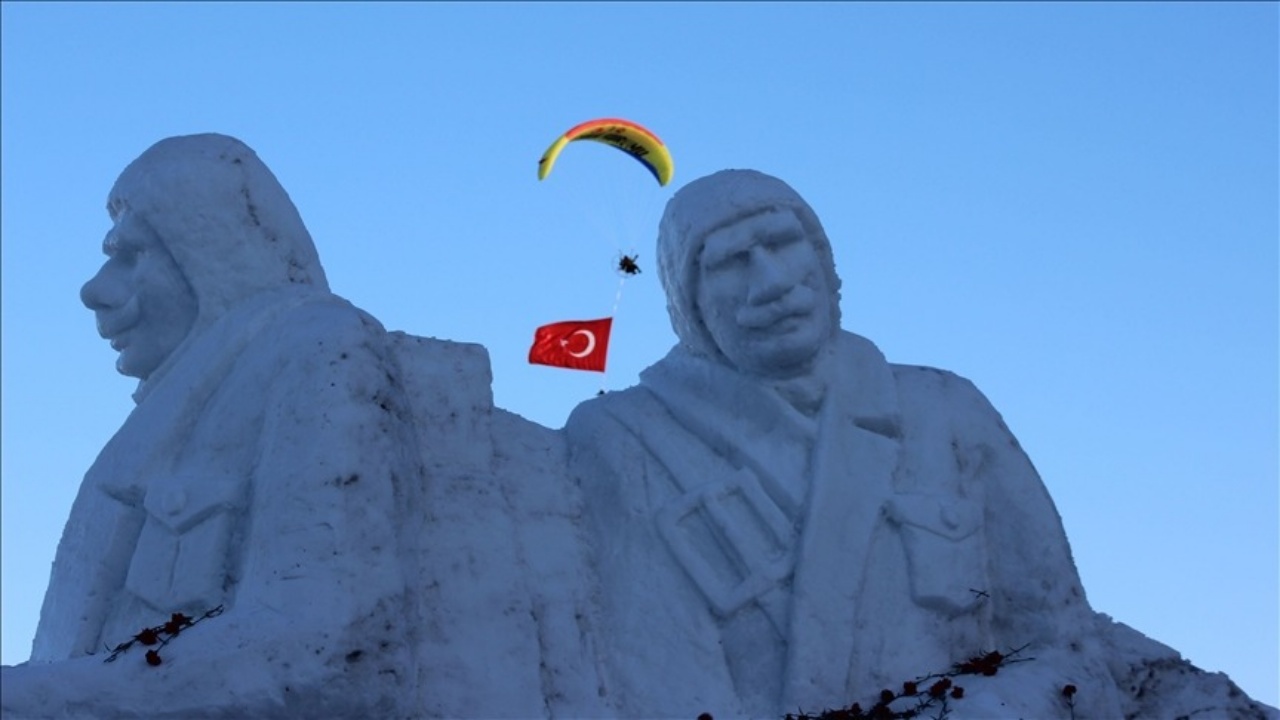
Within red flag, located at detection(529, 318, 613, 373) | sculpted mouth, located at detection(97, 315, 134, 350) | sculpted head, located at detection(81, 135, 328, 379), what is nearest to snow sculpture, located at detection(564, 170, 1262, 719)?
→ sculpted head, located at detection(81, 135, 328, 379)

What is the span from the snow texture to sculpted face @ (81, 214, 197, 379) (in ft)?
0.04

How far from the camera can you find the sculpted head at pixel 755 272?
8039 millimetres

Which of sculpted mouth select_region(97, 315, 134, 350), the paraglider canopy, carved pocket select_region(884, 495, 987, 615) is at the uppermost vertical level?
the paraglider canopy

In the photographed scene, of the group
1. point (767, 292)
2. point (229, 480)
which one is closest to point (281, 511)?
point (229, 480)

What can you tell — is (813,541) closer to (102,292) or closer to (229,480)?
(229,480)

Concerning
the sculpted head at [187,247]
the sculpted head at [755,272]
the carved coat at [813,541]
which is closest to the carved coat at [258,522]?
the sculpted head at [187,247]

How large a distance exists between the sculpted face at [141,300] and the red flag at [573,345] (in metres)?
14.0

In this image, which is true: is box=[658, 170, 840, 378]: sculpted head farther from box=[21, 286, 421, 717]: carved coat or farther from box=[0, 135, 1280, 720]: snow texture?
box=[21, 286, 421, 717]: carved coat

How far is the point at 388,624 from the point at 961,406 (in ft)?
7.56

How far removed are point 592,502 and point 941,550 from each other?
3.71ft

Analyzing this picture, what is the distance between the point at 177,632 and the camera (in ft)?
22.3

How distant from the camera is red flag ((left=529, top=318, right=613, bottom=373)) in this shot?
2250 centimetres

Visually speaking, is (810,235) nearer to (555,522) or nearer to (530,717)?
(555,522)

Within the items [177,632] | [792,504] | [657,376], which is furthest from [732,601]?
[177,632]
